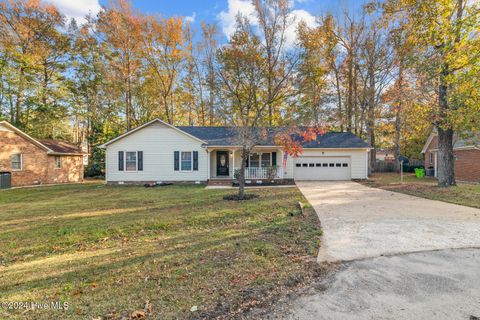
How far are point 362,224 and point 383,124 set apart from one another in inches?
902

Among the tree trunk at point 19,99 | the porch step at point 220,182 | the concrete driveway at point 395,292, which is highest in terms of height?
the tree trunk at point 19,99

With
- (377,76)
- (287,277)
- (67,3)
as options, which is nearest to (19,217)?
(287,277)

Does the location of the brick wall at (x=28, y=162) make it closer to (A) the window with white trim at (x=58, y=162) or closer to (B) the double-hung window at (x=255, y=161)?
(A) the window with white trim at (x=58, y=162)

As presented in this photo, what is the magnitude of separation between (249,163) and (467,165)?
51.7ft

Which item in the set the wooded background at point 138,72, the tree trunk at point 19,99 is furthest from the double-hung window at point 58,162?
the tree trunk at point 19,99

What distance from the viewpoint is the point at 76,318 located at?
8.34 ft

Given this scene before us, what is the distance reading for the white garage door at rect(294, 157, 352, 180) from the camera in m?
17.6

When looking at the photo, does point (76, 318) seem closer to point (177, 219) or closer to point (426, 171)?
point (177, 219)

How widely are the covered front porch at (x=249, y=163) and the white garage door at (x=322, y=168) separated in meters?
1.71

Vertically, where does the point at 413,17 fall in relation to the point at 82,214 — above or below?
above

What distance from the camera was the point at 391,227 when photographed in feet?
19.0

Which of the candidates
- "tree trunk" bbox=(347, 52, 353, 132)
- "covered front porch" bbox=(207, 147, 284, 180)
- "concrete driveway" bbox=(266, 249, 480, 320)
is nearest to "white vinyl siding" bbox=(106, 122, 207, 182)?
"covered front porch" bbox=(207, 147, 284, 180)

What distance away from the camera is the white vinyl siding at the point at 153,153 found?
16250mm

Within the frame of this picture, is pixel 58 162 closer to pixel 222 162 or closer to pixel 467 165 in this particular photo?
pixel 222 162
